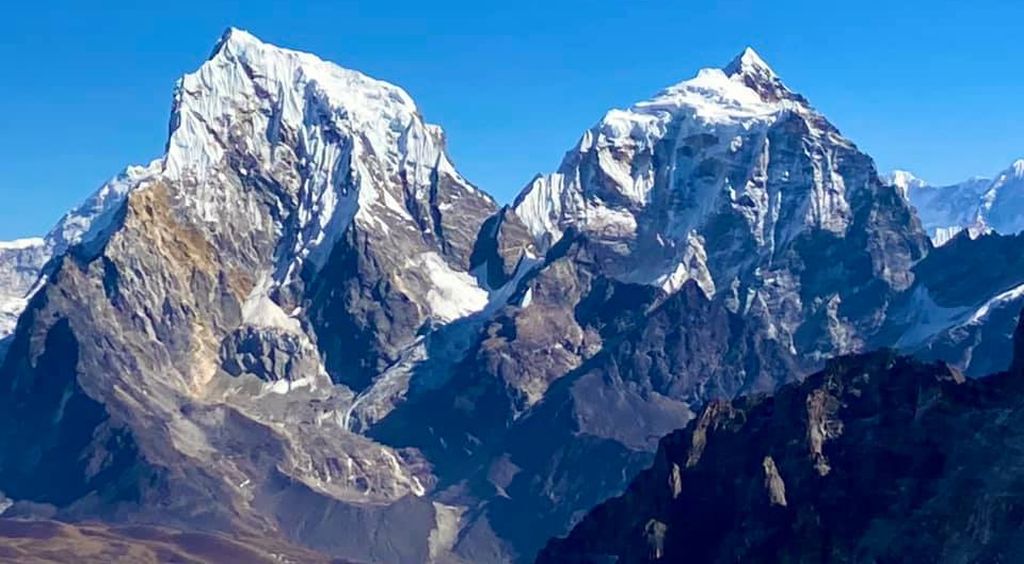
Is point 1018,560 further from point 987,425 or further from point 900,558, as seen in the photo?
point 987,425

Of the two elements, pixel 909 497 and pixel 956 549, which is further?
pixel 909 497

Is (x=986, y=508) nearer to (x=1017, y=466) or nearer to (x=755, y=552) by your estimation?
(x=1017, y=466)

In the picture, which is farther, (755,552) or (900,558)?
(755,552)

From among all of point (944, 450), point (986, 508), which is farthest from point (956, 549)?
point (944, 450)

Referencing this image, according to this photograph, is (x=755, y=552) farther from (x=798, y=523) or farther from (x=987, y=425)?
(x=987, y=425)

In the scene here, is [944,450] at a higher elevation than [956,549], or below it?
higher

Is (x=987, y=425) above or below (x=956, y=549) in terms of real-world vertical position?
above

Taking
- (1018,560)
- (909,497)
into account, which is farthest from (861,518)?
(1018,560)

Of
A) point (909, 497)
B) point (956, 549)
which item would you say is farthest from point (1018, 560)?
point (909, 497)
